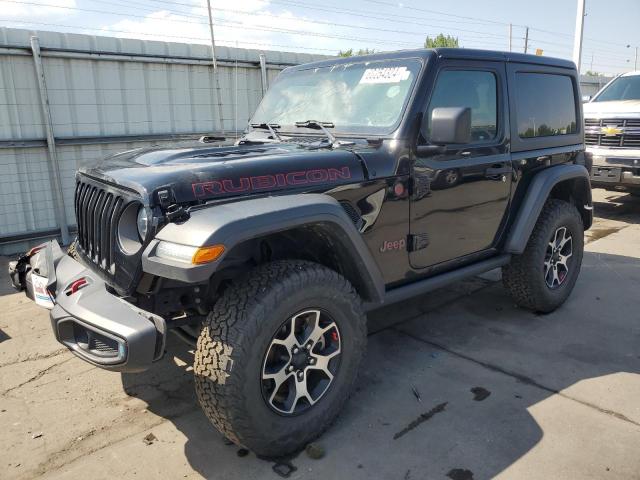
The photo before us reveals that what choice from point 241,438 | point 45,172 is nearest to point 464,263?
point 241,438

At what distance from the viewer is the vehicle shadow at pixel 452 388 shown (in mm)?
2664

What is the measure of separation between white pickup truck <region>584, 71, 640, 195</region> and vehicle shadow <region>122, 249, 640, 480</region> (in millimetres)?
3883

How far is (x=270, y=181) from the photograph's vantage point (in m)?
2.69

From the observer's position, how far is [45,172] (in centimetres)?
680

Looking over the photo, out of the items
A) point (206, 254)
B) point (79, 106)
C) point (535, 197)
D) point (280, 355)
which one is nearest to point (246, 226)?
point (206, 254)

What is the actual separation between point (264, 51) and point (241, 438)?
7335mm

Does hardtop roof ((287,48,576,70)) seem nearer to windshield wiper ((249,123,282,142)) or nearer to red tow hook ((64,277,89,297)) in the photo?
windshield wiper ((249,123,282,142))

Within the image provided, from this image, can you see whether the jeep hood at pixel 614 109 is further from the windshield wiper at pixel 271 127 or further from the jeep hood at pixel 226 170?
the jeep hood at pixel 226 170

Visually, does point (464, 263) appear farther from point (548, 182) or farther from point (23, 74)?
point (23, 74)

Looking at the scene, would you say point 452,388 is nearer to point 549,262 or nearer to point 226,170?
point 549,262

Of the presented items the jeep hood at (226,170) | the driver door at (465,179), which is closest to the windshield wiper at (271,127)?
the jeep hood at (226,170)

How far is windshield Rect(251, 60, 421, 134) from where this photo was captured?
3320 mm

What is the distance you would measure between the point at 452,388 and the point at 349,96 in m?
2.02

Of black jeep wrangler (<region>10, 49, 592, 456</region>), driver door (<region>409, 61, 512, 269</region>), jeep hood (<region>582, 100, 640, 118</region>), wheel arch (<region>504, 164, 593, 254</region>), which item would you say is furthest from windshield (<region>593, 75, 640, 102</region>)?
driver door (<region>409, 61, 512, 269</region>)
